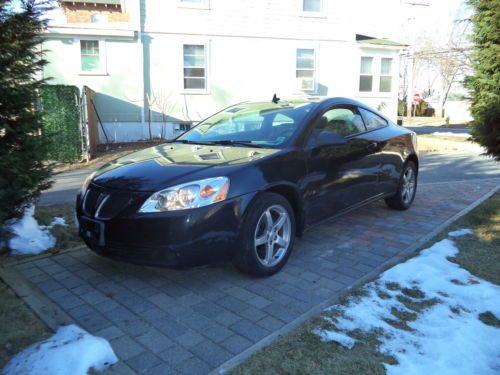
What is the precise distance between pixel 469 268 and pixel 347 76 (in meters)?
15.2

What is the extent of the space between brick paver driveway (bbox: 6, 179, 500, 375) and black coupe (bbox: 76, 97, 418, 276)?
0.33 meters

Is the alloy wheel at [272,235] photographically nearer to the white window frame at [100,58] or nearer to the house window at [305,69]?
the white window frame at [100,58]

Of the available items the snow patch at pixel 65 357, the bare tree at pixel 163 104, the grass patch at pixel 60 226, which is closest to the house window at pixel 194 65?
the bare tree at pixel 163 104

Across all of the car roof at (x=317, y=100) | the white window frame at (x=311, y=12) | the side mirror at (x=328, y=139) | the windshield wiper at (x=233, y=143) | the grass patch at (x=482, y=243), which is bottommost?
the grass patch at (x=482, y=243)

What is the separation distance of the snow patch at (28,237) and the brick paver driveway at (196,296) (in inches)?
11.4

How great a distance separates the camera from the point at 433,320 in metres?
3.21

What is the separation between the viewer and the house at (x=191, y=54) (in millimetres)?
14725

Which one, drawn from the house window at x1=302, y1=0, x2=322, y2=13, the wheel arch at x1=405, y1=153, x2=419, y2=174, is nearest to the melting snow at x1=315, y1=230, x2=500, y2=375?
the wheel arch at x1=405, y1=153, x2=419, y2=174

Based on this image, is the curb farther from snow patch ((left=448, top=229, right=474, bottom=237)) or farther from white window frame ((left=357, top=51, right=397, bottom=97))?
white window frame ((left=357, top=51, right=397, bottom=97))

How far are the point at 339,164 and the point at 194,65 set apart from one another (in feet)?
40.1

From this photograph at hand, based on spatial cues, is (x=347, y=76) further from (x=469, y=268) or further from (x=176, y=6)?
(x=469, y=268)

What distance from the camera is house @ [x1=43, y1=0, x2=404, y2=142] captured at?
1473cm

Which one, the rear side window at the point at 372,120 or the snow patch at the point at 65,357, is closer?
the snow patch at the point at 65,357

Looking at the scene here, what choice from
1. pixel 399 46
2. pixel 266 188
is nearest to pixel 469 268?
pixel 266 188
